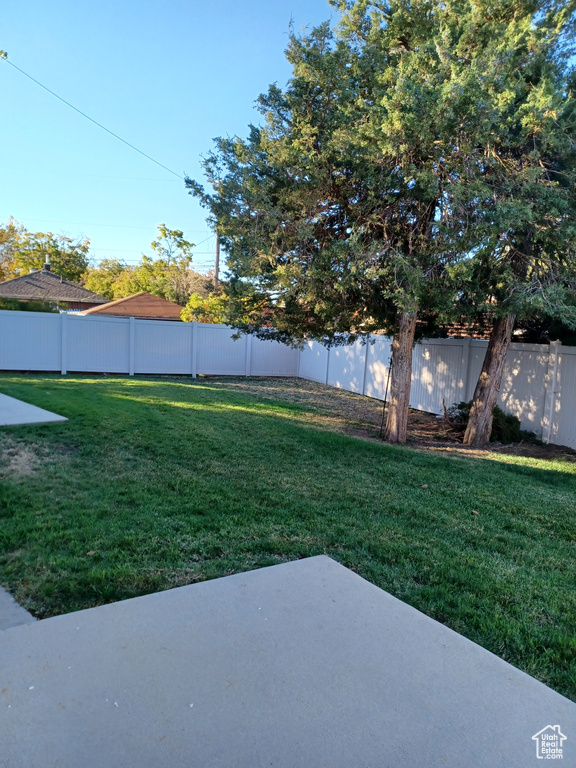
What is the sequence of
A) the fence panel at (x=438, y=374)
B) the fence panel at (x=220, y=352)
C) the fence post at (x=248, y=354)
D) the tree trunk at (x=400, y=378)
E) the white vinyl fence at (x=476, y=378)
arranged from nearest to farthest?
the tree trunk at (x=400, y=378), the white vinyl fence at (x=476, y=378), the fence panel at (x=438, y=374), the fence panel at (x=220, y=352), the fence post at (x=248, y=354)

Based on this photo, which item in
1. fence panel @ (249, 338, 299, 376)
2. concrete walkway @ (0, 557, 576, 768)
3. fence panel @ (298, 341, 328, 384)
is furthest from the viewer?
fence panel @ (249, 338, 299, 376)

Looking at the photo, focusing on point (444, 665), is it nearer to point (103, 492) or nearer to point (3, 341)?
point (103, 492)

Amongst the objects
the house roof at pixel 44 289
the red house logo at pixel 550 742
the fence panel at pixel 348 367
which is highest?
the house roof at pixel 44 289

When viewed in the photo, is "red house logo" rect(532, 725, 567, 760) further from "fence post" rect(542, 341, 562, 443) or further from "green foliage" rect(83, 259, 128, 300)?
"green foliage" rect(83, 259, 128, 300)

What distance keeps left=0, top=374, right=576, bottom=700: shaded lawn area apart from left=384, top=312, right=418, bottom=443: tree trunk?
784mm

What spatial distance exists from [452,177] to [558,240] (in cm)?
158

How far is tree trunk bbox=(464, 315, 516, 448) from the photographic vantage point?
8961 mm

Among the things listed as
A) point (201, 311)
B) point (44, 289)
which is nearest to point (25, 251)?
point (44, 289)

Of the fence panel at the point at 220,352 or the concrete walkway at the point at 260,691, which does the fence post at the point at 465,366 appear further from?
the concrete walkway at the point at 260,691

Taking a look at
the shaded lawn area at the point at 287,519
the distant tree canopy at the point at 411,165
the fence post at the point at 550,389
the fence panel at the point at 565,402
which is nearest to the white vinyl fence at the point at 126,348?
the shaded lawn area at the point at 287,519

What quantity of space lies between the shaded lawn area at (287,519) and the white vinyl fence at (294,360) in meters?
1.86

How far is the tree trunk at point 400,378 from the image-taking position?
28.1 feet

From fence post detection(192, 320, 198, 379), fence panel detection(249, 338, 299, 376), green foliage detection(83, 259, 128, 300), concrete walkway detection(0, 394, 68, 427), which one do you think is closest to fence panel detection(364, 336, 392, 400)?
fence panel detection(249, 338, 299, 376)

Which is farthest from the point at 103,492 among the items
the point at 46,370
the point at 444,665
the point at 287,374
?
the point at 287,374
